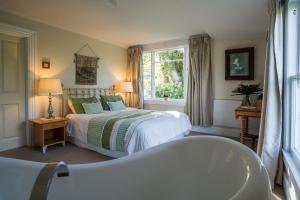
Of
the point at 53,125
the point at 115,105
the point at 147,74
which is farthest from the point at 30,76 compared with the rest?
the point at 147,74

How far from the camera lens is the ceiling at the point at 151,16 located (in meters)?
3.17

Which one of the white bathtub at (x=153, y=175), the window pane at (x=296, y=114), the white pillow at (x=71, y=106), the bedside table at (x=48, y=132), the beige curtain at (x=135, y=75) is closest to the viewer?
the white bathtub at (x=153, y=175)

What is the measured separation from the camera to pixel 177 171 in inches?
52.7

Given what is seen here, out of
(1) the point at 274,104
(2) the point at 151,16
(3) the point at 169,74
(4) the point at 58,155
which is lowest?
(4) the point at 58,155

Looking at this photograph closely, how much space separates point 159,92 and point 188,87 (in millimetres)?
1033

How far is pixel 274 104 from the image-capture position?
2244mm

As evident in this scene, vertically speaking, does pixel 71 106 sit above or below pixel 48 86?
below

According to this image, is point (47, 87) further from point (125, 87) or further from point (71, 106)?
point (125, 87)

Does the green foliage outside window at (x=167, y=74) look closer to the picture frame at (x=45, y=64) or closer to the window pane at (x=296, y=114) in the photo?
the picture frame at (x=45, y=64)

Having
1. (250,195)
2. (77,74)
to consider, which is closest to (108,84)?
(77,74)

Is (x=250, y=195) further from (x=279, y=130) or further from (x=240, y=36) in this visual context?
(x=240, y=36)

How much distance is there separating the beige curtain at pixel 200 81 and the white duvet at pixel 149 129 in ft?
2.39

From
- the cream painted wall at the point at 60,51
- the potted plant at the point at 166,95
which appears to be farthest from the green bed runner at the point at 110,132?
the potted plant at the point at 166,95

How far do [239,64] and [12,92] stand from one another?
14.6ft
